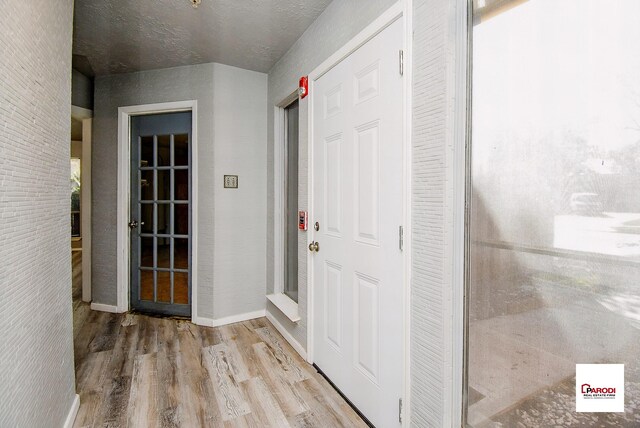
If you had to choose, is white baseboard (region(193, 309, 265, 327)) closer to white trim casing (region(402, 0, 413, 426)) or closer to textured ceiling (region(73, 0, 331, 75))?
white trim casing (region(402, 0, 413, 426))

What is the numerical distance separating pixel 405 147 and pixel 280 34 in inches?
63.4

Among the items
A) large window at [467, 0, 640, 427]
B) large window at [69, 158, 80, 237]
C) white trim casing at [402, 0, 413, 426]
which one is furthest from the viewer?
large window at [69, 158, 80, 237]

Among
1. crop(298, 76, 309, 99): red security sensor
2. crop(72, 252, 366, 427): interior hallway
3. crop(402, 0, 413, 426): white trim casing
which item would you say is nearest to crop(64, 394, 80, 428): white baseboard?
crop(72, 252, 366, 427): interior hallway

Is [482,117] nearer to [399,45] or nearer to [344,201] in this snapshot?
[399,45]

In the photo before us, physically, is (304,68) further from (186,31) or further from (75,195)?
(75,195)

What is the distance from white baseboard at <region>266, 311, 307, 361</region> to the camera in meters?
2.30

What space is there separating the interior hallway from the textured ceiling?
2.40 metres

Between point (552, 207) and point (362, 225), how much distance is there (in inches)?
35.1

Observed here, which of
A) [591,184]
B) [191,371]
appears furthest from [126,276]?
[591,184]

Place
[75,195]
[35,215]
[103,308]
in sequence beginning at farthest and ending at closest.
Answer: [75,195]
[103,308]
[35,215]

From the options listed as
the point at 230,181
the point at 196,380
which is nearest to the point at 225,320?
the point at 196,380

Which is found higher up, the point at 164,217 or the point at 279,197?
the point at 279,197

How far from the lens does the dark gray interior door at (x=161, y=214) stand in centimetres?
305

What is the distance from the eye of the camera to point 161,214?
3.10m
